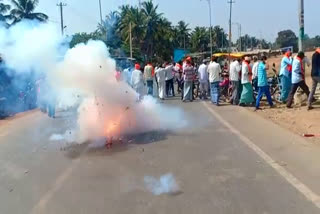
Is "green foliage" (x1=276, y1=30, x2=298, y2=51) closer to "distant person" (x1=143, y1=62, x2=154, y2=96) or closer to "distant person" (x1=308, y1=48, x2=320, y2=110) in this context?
"distant person" (x1=143, y1=62, x2=154, y2=96)

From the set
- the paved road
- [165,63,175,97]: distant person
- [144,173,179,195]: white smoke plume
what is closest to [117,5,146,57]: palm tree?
[165,63,175,97]: distant person

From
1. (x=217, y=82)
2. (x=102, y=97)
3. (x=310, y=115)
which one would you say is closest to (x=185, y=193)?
(x=102, y=97)

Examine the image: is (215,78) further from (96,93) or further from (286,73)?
(96,93)

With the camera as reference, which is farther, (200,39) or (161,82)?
(200,39)

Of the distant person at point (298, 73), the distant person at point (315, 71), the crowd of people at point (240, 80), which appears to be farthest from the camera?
the crowd of people at point (240, 80)

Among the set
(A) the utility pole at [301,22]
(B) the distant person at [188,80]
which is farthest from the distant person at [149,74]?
(A) the utility pole at [301,22]

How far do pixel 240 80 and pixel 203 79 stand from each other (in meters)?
3.19

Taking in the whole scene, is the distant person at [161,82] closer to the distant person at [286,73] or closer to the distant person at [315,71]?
the distant person at [286,73]

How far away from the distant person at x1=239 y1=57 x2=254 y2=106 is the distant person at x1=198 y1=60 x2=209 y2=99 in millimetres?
3641

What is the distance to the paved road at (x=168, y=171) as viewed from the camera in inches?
232

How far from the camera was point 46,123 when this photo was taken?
15.4 m

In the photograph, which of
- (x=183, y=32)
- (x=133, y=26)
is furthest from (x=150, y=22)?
(x=183, y=32)

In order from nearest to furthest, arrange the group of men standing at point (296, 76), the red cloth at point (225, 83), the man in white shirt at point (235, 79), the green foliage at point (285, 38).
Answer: the group of men standing at point (296, 76)
the man in white shirt at point (235, 79)
the red cloth at point (225, 83)
the green foliage at point (285, 38)

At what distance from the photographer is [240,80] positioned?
60.1 ft
